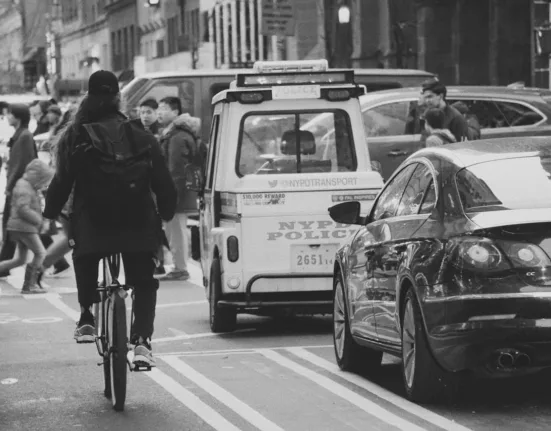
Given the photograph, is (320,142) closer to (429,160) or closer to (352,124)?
(352,124)

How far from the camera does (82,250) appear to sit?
9.79m

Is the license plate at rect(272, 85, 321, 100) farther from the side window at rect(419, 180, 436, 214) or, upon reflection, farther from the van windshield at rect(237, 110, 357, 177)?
the side window at rect(419, 180, 436, 214)

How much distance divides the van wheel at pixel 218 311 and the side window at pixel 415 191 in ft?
12.0

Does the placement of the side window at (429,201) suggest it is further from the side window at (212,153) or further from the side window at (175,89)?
the side window at (175,89)

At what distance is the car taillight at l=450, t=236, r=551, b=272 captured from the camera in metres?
8.77

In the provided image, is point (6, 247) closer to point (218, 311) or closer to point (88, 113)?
point (218, 311)

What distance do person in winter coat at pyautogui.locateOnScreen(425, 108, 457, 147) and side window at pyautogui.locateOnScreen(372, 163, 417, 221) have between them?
4960mm

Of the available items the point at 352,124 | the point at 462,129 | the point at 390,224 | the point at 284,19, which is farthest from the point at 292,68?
the point at 284,19

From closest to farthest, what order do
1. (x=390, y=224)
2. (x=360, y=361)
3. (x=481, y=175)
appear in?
1. (x=481, y=175)
2. (x=390, y=224)
3. (x=360, y=361)

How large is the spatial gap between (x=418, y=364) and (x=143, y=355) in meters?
1.56

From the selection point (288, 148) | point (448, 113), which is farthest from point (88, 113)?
point (448, 113)

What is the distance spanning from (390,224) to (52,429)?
2.46 m

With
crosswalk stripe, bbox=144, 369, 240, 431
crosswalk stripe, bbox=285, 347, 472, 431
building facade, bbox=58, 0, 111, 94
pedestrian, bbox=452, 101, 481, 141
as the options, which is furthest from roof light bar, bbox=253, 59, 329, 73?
building facade, bbox=58, 0, 111, 94

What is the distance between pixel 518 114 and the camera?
21250mm
